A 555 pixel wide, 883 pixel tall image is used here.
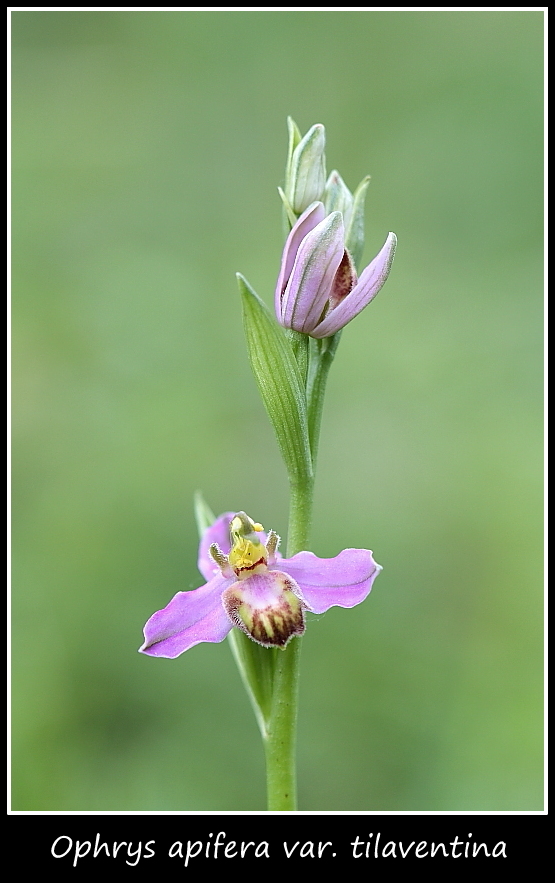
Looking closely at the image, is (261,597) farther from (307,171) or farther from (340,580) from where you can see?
(307,171)

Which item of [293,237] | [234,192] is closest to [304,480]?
[293,237]

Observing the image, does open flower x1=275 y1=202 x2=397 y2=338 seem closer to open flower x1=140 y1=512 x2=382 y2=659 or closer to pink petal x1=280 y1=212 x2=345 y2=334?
pink petal x1=280 y1=212 x2=345 y2=334

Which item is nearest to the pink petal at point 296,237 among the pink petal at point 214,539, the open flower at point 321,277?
the open flower at point 321,277

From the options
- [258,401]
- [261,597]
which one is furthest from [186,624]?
[258,401]

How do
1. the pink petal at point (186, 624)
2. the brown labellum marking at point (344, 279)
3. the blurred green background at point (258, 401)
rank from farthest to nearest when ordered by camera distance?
the blurred green background at point (258, 401), the brown labellum marking at point (344, 279), the pink petal at point (186, 624)

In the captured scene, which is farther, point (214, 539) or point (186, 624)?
point (214, 539)

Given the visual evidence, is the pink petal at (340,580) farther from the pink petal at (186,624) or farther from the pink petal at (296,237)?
the pink petal at (296,237)
